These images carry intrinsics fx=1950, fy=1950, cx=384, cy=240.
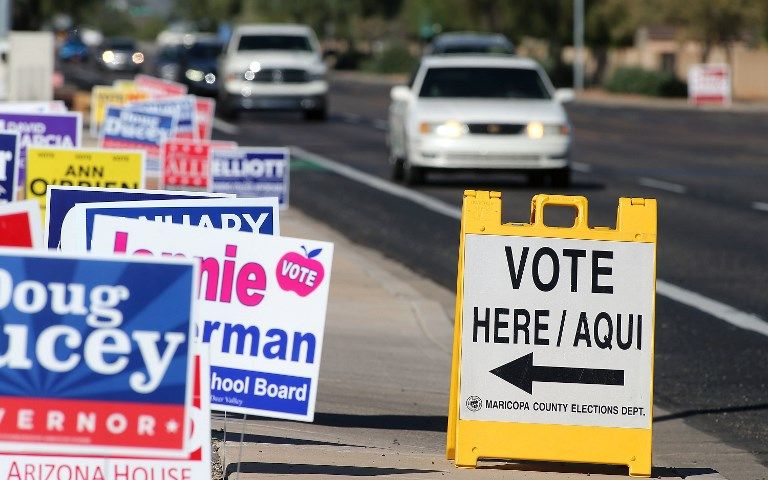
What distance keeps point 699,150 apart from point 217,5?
97958 mm

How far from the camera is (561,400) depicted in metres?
7.74

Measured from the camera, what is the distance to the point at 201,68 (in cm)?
5056

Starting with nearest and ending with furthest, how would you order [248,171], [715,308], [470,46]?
1. [715,308]
2. [248,171]
3. [470,46]

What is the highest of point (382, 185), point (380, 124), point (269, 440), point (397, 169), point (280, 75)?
point (269, 440)

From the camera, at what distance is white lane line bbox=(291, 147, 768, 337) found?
43.5ft

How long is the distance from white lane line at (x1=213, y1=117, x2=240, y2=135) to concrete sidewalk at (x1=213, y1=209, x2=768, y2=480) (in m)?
25.0

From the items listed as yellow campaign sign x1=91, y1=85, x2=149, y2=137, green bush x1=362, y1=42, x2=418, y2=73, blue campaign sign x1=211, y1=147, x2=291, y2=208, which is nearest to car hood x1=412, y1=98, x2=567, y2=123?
yellow campaign sign x1=91, y1=85, x2=149, y2=137

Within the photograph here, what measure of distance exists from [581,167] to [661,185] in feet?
13.3

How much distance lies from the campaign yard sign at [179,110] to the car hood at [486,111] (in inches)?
123

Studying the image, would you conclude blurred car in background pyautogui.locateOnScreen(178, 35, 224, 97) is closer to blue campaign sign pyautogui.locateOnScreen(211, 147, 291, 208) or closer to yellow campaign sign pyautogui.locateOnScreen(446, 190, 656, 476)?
blue campaign sign pyautogui.locateOnScreen(211, 147, 291, 208)

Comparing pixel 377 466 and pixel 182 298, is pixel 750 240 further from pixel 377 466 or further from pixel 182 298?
pixel 182 298

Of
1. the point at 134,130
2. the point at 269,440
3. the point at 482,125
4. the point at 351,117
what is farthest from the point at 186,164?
the point at 351,117

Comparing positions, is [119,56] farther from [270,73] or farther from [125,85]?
[125,85]

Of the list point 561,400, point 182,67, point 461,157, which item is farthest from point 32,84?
point 561,400
